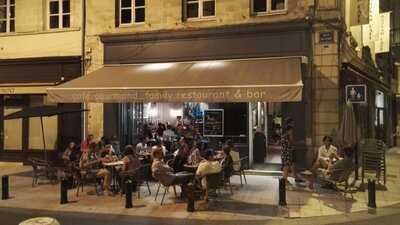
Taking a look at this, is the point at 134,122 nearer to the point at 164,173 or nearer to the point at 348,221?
the point at 164,173

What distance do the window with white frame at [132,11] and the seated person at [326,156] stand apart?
301 inches

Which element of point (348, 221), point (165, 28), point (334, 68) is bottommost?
point (348, 221)

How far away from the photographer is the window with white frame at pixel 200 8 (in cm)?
1498

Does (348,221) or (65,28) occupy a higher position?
(65,28)

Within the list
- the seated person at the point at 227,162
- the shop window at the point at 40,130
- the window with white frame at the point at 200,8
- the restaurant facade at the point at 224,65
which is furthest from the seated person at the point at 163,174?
the shop window at the point at 40,130

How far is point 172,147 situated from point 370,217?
744 centimetres

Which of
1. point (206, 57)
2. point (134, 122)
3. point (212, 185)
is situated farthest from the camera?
point (134, 122)

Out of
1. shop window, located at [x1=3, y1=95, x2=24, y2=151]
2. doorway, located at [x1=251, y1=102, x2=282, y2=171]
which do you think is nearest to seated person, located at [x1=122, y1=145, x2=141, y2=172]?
doorway, located at [x1=251, y1=102, x2=282, y2=171]

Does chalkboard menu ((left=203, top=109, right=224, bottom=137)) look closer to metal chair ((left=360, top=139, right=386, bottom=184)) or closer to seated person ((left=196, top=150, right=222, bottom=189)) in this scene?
metal chair ((left=360, top=139, right=386, bottom=184))

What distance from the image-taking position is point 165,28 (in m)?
15.2

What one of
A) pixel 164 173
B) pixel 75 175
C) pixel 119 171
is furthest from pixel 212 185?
pixel 75 175

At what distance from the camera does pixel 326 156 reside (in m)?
11.7

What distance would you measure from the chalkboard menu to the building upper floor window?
8.46 m

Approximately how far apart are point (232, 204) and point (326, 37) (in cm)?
596
